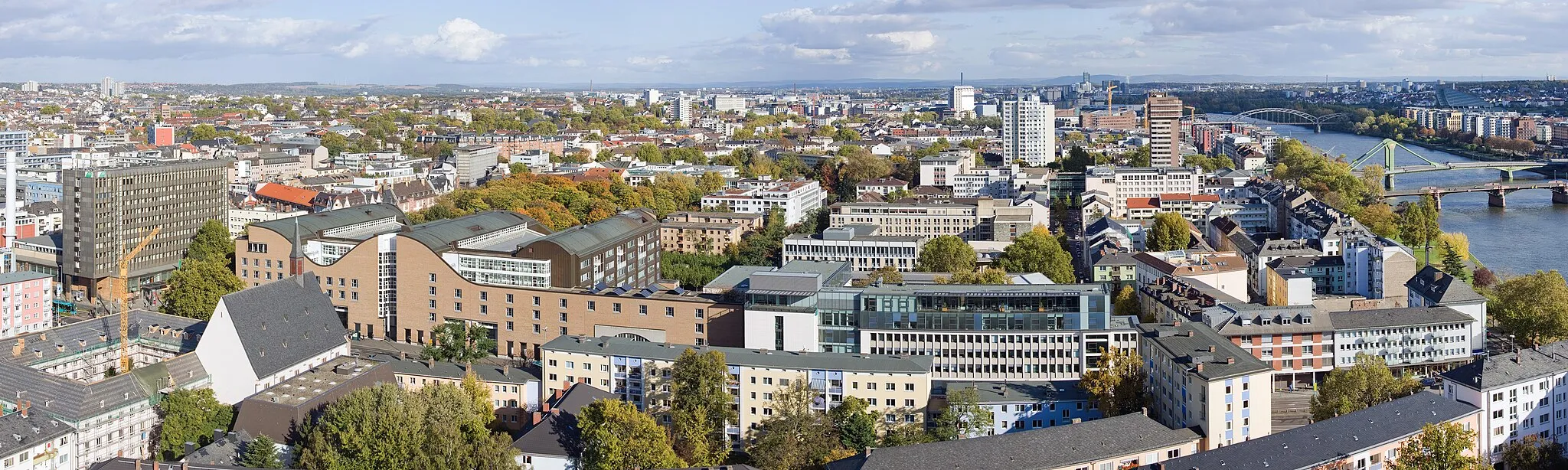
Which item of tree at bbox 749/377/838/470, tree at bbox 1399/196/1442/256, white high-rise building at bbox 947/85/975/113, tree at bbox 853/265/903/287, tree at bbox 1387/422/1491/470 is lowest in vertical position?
tree at bbox 749/377/838/470

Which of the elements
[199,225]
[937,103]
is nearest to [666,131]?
[199,225]

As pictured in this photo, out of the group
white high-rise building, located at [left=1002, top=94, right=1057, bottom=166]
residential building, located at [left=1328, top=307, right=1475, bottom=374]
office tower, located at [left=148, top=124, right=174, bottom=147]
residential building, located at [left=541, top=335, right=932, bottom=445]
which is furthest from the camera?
office tower, located at [left=148, top=124, right=174, bottom=147]

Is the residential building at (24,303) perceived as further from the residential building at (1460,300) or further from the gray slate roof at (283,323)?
the residential building at (1460,300)

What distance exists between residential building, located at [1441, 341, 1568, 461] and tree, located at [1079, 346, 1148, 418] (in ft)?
10.8

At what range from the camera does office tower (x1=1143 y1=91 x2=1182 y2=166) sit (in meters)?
45.4

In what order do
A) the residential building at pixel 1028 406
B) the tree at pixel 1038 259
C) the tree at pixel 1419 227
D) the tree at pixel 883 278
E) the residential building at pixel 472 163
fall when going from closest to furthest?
the residential building at pixel 1028 406 → the tree at pixel 883 278 → the tree at pixel 1038 259 → the tree at pixel 1419 227 → the residential building at pixel 472 163

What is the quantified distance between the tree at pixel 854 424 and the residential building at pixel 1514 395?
626 centimetres

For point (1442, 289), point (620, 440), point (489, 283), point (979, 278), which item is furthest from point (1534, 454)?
point (489, 283)

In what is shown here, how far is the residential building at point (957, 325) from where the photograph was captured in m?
17.5

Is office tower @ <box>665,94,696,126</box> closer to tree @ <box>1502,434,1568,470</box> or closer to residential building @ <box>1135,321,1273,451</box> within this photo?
residential building @ <box>1135,321,1273,451</box>

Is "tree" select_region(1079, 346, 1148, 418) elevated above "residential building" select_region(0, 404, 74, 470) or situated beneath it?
elevated above

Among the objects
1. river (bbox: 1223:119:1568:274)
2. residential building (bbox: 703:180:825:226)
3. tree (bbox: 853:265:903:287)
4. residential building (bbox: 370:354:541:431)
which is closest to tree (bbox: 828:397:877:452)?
residential building (bbox: 370:354:541:431)

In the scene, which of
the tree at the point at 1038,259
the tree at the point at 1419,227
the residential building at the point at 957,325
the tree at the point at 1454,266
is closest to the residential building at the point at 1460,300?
the residential building at the point at 957,325

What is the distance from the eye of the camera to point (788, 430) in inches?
567
